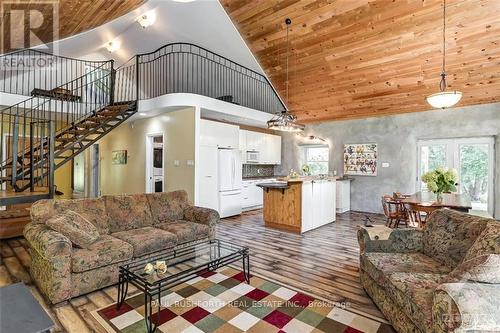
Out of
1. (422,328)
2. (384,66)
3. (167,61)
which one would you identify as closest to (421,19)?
(384,66)

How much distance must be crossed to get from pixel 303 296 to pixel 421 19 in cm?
449

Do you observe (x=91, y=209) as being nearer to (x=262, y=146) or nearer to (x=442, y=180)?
Answer: (x=442, y=180)

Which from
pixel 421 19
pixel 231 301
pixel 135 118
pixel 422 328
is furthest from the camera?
pixel 135 118

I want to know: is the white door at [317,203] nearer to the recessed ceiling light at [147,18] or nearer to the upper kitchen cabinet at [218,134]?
the upper kitchen cabinet at [218,134]

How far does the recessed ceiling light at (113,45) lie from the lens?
7.76 metres

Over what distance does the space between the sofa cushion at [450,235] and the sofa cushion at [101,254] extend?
124 inches

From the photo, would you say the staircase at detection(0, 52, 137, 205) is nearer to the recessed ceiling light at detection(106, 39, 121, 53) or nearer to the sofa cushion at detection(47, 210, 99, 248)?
the recessed ceiling light at detection(106, 39, 121, 53)

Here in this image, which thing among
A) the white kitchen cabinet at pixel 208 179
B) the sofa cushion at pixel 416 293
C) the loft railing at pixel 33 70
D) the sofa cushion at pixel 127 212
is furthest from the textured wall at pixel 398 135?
the loft railing at pixel 33 70

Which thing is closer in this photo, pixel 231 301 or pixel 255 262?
pixel 231 301

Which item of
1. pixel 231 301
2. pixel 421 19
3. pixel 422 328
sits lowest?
pixel 231 301

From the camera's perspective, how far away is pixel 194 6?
5945 millimetres

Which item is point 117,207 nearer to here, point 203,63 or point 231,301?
point 231,301

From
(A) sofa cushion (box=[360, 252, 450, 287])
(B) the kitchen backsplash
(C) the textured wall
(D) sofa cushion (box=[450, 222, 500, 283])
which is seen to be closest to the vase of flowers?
(A) sofa cushion (box=[360, 252, 450, 287])

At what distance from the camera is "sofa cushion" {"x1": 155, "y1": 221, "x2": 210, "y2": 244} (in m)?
3.51
